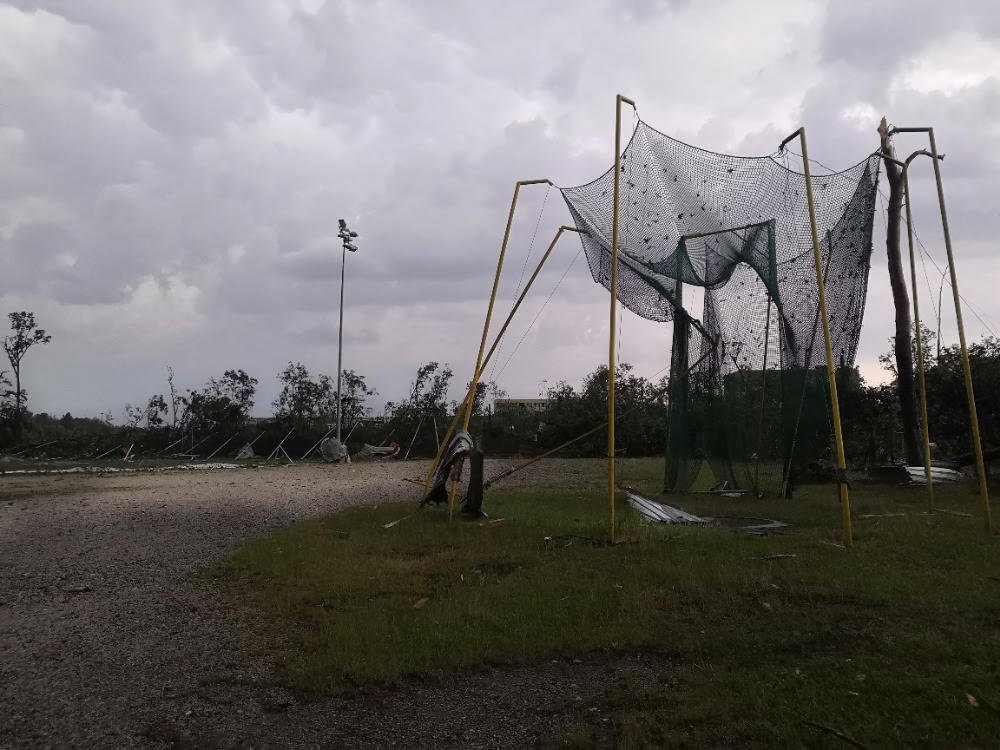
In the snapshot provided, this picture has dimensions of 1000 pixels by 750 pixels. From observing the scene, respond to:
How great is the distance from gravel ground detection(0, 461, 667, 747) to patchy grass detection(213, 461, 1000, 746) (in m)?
0.21

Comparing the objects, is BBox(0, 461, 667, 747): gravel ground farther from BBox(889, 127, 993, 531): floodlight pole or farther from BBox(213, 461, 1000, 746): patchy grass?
BBox(889, 127, 993, 531): floodlight pole

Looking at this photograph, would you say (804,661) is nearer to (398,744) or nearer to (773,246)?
(398,744)

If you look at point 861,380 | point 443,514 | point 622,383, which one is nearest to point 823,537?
point 443,514

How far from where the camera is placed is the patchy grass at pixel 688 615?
136 inches

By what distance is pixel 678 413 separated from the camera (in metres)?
12.2

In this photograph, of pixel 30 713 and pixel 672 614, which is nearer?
pixel 30 713

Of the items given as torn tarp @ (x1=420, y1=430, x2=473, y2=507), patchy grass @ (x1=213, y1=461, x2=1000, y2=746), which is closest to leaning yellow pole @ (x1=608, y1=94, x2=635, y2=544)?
patchy grass @ (x1=213, y1=461, x2=1000, y2=746)

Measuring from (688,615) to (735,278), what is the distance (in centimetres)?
752

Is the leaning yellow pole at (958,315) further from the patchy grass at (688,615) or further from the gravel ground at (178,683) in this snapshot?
the gravel ground at (178,683)

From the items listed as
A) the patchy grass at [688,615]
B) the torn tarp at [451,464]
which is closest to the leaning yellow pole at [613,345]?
the patchy grass at [688,615]

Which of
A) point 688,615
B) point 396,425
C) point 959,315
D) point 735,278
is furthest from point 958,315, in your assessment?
point 396,425

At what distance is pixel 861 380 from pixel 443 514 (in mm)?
14708

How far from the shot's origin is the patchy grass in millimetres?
3453

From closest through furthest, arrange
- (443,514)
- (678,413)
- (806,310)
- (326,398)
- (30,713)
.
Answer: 1. (30,713)
2. (443,514)
3. (806,310)
4. (678,413)
5. (326,398)
